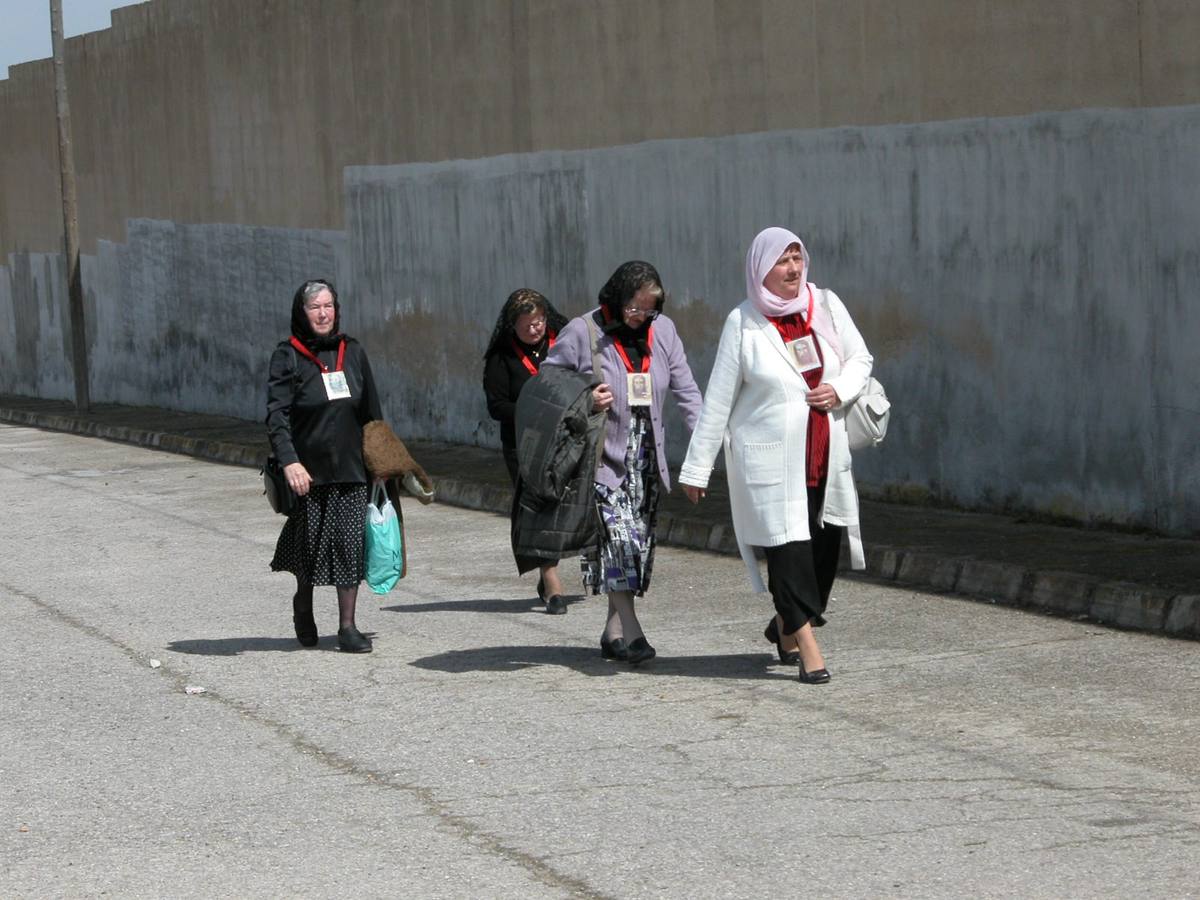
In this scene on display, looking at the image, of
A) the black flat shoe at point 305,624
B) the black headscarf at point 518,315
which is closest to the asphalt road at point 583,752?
the black flat shoe at point 305,624

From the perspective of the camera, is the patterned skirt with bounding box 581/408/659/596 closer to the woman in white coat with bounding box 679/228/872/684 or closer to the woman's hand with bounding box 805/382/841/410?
the woman in white coat with bounding box 679/228/872/684

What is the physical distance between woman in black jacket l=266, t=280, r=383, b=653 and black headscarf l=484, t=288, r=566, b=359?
4.45 feet

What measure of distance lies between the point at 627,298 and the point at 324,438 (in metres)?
1.68

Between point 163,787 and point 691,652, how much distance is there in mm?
3053

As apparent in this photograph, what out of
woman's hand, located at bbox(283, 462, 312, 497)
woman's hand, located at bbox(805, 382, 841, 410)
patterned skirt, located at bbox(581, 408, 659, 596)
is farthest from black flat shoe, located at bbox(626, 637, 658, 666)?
woman's hand, located at bbox(283, 462, 312, 497)

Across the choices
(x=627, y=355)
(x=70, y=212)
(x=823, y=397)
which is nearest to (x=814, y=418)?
(x=823, y=397)

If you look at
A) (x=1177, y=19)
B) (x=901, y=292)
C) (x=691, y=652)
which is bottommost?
(x=691, y=652)

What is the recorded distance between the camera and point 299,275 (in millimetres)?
23969

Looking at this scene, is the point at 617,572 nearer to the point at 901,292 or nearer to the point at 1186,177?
the point at 1186,177

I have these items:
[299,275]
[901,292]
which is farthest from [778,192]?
[299,275]

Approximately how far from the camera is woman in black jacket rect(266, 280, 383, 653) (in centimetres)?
977

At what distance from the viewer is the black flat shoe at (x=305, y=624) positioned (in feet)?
32.8

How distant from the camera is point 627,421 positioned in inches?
359

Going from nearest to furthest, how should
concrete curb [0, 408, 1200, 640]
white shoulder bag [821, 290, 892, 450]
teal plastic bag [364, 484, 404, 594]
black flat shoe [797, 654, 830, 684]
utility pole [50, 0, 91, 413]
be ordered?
black flat shoe [797, 654, 830, 684] → white shoulder bag [821, 290, 892, 450] → concrete curb [0, 408, 1200, 640] → teal plastic bag [364, 484, 404, 594] → utility pole [50, 0, 91, 413]
